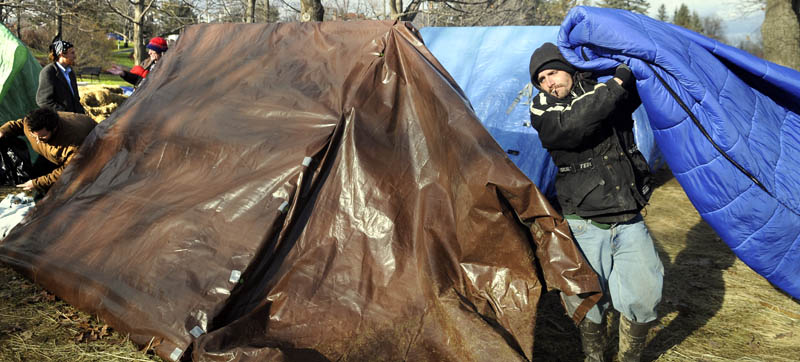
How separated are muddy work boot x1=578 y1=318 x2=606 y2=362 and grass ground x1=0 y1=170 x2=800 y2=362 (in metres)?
0.29

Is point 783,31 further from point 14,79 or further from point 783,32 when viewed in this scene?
point 14,79

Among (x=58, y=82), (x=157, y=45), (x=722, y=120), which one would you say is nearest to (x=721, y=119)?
(x=722, y=120)

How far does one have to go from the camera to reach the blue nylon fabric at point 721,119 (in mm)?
2529

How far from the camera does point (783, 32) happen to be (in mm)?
11180

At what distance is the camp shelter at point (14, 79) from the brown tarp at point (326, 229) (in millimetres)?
4409

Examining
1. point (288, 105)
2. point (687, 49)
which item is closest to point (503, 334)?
point (687, 49)

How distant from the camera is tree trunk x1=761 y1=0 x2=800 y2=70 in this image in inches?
436

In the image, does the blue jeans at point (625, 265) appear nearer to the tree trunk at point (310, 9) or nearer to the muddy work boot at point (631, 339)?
the muddy work boot at point (631, 339)

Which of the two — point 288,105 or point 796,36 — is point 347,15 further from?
point 288,105

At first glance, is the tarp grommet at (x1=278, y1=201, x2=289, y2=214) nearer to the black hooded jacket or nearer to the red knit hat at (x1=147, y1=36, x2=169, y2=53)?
the black hooded jacket

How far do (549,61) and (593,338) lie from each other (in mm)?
1484

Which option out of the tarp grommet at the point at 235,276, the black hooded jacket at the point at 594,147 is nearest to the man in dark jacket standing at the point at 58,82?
the tarp grommet at the point at 235,276

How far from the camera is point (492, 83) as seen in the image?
5699 mm

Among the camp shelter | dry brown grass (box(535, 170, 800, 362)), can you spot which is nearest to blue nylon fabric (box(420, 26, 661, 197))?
dry brown grass (box(535, 170, 800, 362))
